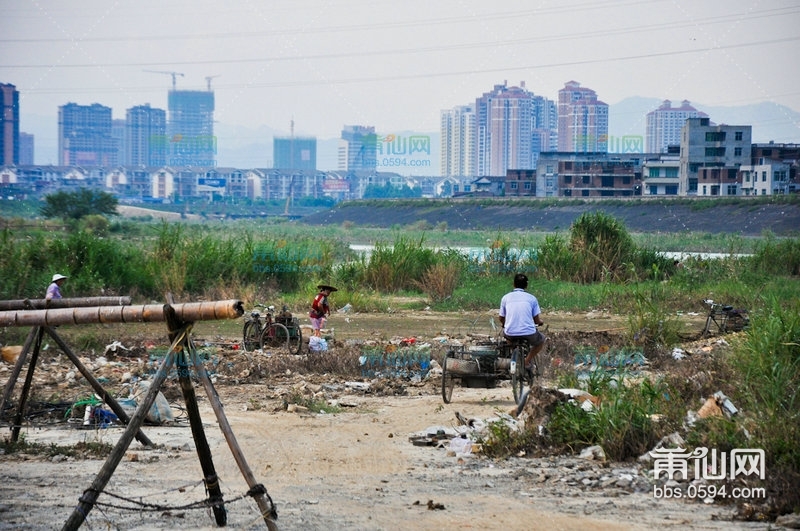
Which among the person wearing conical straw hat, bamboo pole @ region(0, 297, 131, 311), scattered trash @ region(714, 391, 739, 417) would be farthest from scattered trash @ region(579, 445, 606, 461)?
the person wearing conical straw hat

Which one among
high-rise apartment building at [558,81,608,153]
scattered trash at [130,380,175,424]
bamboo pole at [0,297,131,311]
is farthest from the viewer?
high-rise apartment building at [558,81,608,153]

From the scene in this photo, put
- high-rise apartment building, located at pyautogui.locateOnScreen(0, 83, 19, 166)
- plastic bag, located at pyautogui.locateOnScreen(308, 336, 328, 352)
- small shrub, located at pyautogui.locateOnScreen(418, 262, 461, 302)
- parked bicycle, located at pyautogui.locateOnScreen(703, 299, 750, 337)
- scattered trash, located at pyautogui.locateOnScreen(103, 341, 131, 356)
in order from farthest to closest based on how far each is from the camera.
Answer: high-rise apartment building, located at pyautogui.locateOnScreen(0, 83, 19, 166) → small shrub, located at pyautogui.locateOnScreen(418, 262, 461, 302) → parked bicycle, located at pyautogui.locateOnScreen(703, 299, 750, 337) → plastic bag, located at pyautogui.locateOnScreen(308, 336, 328, 352) → scattered trash, located at pyautogui.locateOnScreen(103, 341, 131, 356)

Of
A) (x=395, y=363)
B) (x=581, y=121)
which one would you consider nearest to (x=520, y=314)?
(x=395, y=363)

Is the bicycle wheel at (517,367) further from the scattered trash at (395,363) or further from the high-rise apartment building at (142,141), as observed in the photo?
the high-rise apartment building at (142,141)

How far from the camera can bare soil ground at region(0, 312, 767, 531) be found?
652cm

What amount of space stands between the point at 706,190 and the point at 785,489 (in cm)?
7069

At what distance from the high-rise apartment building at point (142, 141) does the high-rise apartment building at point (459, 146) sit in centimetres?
4600

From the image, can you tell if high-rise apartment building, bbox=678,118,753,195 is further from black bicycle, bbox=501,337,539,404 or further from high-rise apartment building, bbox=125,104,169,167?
high-rise apartment building, bbox=125,104,169,167

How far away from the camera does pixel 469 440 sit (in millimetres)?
8688

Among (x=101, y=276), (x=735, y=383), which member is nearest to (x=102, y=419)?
(x=735, y=383)

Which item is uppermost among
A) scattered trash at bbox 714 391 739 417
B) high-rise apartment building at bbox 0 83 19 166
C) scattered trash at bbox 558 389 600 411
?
high-rise apartment building at bbox 0 83 19 166

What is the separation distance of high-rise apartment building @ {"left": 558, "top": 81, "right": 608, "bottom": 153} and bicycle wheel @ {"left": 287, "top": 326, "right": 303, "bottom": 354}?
465ft

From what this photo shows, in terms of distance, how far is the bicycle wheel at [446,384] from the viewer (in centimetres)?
1062

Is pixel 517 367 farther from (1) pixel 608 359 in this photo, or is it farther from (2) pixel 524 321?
(1) pixel 608 359
